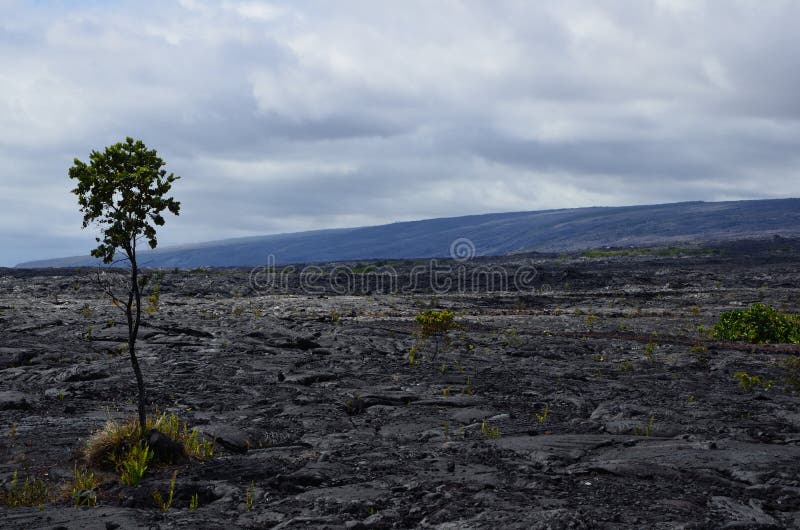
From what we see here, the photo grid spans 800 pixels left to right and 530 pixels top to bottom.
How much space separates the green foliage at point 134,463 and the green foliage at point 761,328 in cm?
2563

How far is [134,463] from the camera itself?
9812mm

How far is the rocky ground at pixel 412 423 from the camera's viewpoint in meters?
8.48

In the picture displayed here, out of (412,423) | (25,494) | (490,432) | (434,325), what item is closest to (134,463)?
(25,494)

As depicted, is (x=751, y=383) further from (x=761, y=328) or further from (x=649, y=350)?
(x=761, y=328)

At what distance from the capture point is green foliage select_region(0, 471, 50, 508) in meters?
9.01

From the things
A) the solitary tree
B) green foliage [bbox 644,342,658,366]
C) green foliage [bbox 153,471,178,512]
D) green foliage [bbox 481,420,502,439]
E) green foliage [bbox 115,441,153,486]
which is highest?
the solitary tree

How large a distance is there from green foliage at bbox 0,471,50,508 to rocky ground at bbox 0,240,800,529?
0.21m

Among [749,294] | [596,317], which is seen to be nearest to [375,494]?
[596,317]

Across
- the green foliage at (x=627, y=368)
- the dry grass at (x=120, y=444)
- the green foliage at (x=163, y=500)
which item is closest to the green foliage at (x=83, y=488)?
the dry grass at (x=120, y=444)

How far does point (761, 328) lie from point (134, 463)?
2642cm

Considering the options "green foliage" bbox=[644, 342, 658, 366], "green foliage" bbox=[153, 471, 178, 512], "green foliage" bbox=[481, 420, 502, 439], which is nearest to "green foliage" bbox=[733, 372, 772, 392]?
"green foliage" bbox=[644, 342, 658, 366]

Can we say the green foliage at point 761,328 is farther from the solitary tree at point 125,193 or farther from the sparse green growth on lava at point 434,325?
the solitary tree at point 125,193

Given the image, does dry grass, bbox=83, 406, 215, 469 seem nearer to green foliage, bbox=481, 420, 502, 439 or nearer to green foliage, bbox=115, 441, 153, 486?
green foliage, bbox=115, 441, 153, 486

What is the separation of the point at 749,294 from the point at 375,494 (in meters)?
50.9
